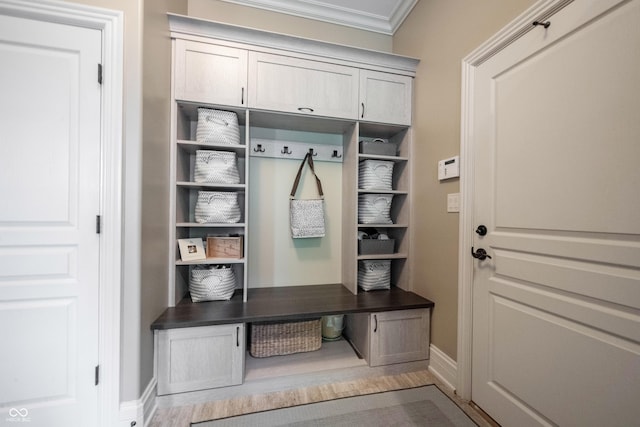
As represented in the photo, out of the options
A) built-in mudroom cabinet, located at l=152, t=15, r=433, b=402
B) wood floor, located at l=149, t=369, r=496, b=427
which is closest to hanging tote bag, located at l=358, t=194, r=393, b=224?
built-in mudroom cabinet, located at l=152, t=15, r=433, b=402

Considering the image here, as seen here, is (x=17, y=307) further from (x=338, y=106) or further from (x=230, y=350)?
(x=338, y=106)

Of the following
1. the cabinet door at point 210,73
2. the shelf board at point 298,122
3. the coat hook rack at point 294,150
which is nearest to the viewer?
the cabinet door at point 210,73

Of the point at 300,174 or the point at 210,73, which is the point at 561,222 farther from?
the point at 210,73

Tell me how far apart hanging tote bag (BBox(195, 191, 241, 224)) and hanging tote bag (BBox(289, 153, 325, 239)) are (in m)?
0.47

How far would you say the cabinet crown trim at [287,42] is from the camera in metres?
1.64

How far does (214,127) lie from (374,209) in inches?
52.2

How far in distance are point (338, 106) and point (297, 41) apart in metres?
0.53

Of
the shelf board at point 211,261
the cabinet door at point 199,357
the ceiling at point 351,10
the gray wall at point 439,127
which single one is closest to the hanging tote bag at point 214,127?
the shelf board at point 211,261

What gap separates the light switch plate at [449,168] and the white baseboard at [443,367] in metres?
1.20

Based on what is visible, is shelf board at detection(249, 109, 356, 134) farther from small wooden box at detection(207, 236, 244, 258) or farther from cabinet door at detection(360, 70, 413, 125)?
small wooden box at detection(207, 236, 244, 258)

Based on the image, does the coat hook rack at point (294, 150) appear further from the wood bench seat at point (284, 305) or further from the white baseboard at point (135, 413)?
the white baseboard at point (135, 413)

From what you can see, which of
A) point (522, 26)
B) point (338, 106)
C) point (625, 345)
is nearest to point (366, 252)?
point (338, 106)

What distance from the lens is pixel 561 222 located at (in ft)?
3.59

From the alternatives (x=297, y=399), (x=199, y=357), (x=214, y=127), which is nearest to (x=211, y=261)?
(x=199, y=357)
